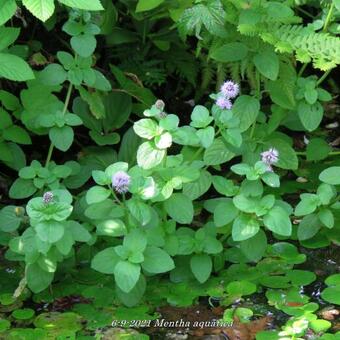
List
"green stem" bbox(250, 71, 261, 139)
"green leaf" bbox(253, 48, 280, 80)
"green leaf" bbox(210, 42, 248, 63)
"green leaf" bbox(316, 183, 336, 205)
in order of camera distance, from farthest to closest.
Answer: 1. "green stem" bbox(250, 71, 261, 139)
2. "green leaf" bbox(210, 42, 248, 63)
3. "green leaf" bbox(253, 48, 280, 80)
4. "green leaf" bbox(316, 183, 336, 205)

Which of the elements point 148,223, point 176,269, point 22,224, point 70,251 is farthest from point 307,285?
point 22,224

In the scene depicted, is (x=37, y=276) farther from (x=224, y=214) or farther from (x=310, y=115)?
(x=310, y=115)

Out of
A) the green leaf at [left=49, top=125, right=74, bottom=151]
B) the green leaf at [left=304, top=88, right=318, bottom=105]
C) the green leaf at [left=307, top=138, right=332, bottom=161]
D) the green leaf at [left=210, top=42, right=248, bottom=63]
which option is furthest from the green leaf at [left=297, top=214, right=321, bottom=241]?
the green leaf at [left=49, top=125, right=74, bottom=151]

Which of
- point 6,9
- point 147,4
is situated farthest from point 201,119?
point 147,4

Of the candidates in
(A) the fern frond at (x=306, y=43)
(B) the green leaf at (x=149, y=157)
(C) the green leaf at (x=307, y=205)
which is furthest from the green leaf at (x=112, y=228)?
(A) the fern frond at (x=306, y=43)

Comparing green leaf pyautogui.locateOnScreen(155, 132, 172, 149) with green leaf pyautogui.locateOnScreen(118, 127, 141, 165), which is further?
green leaf pyautogui.locateOnScreen(118, 127, 141, 165)

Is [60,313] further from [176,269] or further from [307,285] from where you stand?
[307,285]

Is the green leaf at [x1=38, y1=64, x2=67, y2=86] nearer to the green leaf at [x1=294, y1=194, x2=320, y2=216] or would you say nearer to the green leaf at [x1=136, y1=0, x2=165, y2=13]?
the green leaf at [x1=136, y1=0, x2=165, y2=13]

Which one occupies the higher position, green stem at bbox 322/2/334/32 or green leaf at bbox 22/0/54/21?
green leaf at bbox 22/0/54/21
